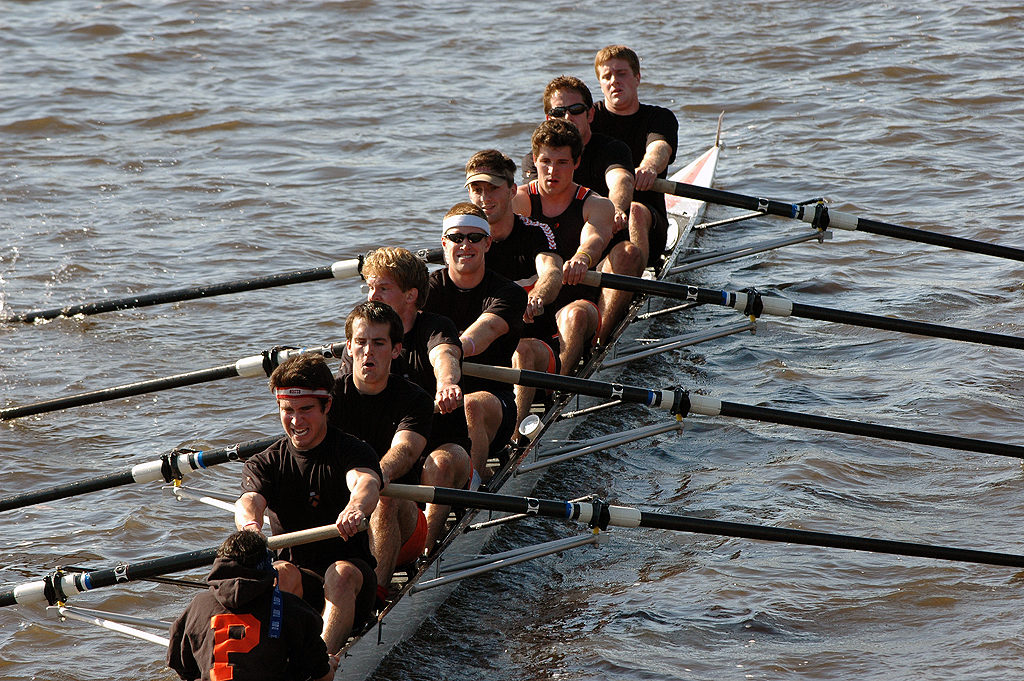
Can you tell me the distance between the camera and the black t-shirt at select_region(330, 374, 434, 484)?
5.32 meters

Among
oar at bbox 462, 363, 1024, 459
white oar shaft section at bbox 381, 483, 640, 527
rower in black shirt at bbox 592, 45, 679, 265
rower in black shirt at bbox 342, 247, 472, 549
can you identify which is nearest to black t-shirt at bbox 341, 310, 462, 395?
rower in black shirt at bbox 342, 247, 472, 549

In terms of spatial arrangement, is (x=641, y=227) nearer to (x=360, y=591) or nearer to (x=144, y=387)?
(x=144, y=387)

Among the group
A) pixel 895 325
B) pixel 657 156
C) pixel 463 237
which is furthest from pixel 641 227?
pixel 463 237

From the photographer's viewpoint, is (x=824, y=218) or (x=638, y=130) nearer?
(x=824, y=218)

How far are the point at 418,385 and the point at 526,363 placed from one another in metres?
1.20

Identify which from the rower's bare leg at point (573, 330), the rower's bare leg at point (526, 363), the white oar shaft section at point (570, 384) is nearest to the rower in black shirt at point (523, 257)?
the rower's bare leg at point (526, 363)

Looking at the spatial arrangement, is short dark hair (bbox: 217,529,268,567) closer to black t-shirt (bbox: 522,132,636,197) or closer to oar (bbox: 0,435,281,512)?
oar (bbox: 0,435,281,512)

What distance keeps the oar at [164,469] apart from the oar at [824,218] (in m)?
4.01

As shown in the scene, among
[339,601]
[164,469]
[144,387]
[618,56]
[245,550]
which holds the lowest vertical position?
[339,601]

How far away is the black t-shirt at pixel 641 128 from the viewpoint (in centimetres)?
887

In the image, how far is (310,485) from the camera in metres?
4.76

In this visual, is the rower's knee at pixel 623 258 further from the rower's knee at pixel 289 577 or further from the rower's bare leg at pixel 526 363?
the rower's knee at pixel 289 577

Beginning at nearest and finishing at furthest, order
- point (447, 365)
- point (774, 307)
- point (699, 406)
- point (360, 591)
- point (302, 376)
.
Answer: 1. point (302, 376)
2. point (360, 591)
3. point (447, 365)
4. point (699, 406)
5. point (774, 307)

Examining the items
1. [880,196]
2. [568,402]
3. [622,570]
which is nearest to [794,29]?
[880,196]
